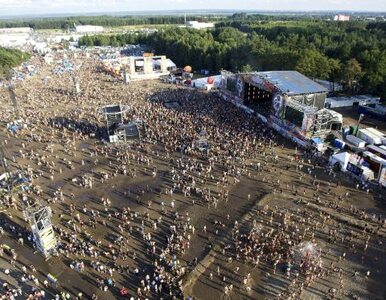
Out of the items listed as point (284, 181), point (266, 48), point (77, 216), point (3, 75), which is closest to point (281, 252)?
point (284, 181)

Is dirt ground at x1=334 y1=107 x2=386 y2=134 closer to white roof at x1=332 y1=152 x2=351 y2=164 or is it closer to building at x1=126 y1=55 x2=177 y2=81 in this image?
white roof at x1=332 y1=152 x2=351 y2=164

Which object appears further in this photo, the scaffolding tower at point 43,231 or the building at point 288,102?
the building at point 288,102

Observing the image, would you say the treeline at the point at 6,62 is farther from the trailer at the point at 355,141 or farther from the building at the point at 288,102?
the trailer at the point at 355,141

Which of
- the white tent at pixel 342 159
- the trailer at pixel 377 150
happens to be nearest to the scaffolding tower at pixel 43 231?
the white tent at pixel 342 159

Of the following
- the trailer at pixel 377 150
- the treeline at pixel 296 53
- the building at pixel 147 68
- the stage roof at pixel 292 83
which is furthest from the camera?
the building at pixel 147 68

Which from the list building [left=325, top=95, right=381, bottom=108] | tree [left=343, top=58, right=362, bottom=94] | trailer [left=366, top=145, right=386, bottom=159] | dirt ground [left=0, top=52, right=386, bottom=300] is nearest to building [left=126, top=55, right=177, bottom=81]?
dirt ground [left=0, top=52, right=386, bottom=300]

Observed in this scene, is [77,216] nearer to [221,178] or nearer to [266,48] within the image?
[221,178]

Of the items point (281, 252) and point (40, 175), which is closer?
point (281, 252)
